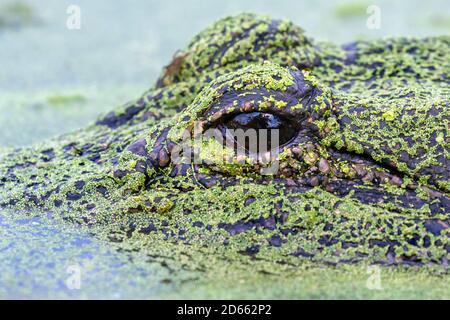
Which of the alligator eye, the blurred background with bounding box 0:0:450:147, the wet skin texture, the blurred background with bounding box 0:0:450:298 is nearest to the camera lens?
the wet skin texture

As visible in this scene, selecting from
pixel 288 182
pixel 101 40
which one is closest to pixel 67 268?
pixel 288 182

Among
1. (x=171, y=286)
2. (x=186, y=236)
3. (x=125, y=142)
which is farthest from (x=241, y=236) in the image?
(x=125, y=142)

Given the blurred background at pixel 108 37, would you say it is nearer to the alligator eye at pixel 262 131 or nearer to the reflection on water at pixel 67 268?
the reflection on water at pixel 67 268

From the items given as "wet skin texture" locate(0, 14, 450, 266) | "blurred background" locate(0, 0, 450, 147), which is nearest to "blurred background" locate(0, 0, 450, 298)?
"blurred background" locate(0, 0, 450, 147)

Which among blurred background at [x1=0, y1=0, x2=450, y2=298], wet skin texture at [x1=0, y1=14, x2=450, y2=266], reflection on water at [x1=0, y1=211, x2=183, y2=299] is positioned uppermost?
blurred background at [x1=0, y1=0, x2=450, y2=298]

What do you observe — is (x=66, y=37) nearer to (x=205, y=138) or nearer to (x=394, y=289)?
(x=205, y=138)

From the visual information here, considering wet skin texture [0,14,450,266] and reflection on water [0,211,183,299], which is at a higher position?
wet skin texture [0,14,450,266]

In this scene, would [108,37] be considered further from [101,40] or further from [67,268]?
[67,268]

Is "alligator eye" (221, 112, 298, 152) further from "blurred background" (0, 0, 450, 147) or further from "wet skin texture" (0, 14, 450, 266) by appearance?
"blurred background" (0, 0, 450, 147)
